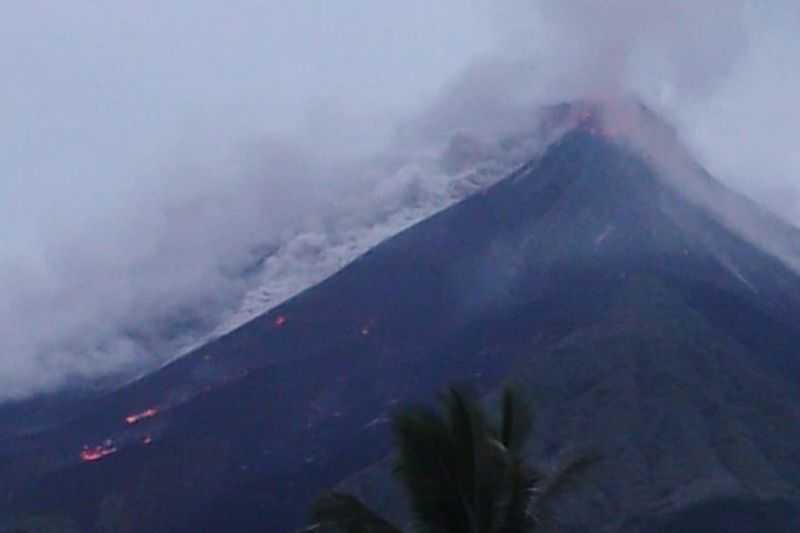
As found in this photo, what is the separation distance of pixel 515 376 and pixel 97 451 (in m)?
34.9

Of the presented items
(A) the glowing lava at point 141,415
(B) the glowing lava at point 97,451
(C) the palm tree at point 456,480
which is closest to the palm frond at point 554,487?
(C) the palm tree at point 456,480

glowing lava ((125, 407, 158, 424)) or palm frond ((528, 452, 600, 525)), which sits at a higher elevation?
glowing lava ((125, 407, 158, 424))

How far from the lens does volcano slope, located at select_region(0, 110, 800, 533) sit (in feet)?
319

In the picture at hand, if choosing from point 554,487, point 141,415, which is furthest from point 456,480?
point 141,415

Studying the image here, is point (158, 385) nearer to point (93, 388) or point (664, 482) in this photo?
point (93, 388)

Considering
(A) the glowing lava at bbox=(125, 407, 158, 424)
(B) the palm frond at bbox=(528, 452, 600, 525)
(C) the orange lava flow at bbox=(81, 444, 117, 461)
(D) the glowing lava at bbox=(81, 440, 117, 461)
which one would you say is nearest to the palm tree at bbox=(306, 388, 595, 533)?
(B) the palm frond at bbox=(528, 452, 600, 525)

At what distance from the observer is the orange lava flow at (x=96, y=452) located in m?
123

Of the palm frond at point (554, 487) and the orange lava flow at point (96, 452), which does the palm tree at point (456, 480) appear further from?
the orange lava flow at point (96, 452)

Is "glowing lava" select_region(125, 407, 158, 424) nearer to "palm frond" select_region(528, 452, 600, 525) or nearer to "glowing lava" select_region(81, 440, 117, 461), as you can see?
"glowing lava" select_region(81, 440, 117, 461)

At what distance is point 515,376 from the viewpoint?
346 feet

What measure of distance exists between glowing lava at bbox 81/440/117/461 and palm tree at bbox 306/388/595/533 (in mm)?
99563

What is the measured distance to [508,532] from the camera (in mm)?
24516

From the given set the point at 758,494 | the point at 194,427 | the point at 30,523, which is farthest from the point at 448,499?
the point at 194,427

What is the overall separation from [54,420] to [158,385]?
11117 mm
